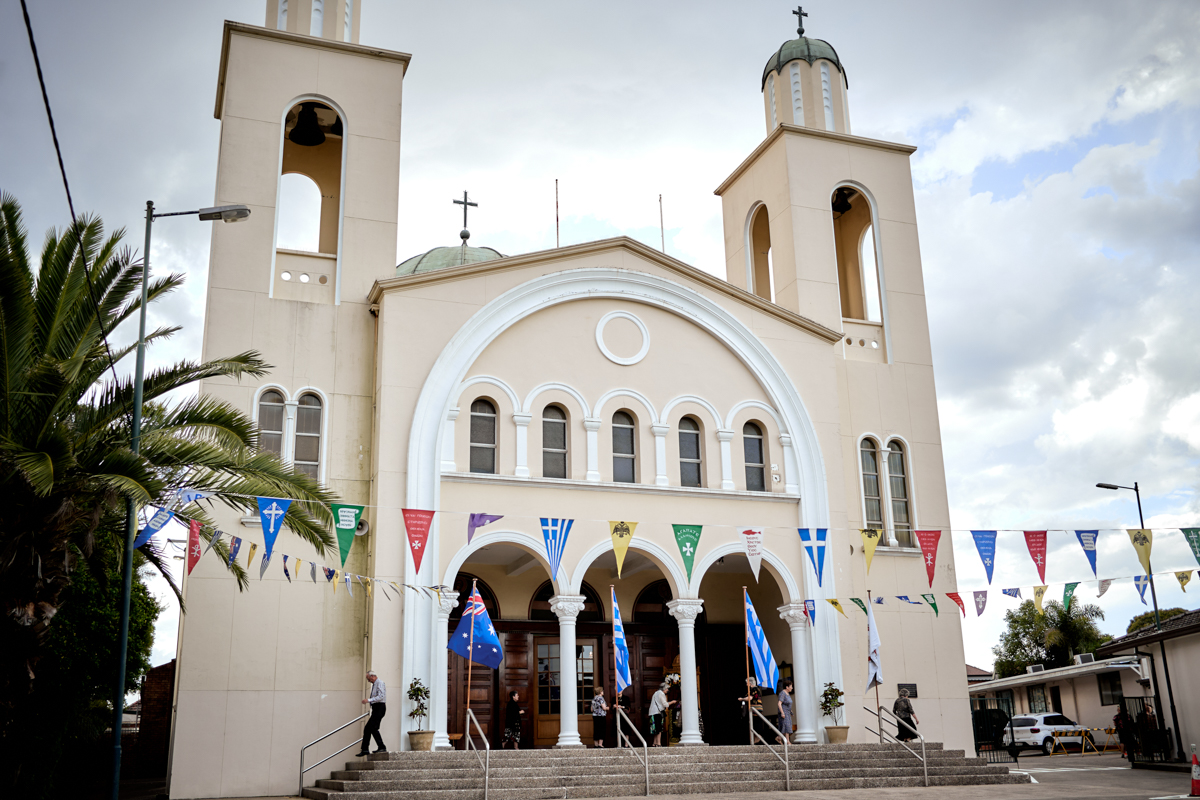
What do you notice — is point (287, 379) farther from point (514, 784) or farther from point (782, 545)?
point (782, 545)

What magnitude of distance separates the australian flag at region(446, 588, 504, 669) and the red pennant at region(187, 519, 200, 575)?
4.28 metres

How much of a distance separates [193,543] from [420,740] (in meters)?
4.71

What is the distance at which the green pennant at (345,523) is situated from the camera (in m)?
16.0

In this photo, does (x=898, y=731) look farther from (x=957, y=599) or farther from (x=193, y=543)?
(x=193, y=543)

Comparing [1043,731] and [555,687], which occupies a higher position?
[555,687]

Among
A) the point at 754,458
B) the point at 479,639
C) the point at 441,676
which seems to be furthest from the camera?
the point at 754,458

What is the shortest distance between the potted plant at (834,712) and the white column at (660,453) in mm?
4927

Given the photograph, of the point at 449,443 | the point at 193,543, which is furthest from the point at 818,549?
the point at 193,543

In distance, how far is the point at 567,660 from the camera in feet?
61.9

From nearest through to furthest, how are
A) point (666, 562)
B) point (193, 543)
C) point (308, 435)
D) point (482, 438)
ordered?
point (193, 543) < point (308, 435) < point (482, 438) < point (666, 562)

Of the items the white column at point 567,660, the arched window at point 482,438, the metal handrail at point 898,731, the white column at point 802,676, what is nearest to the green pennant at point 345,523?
the arched window at point 482,438

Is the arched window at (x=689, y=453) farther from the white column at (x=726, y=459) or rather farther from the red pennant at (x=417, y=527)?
the red pennant at (x=417, y=527)

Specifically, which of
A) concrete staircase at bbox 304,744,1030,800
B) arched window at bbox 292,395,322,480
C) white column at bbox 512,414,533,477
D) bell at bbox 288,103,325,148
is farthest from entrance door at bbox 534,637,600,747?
bell at bbox 288,103,325,148

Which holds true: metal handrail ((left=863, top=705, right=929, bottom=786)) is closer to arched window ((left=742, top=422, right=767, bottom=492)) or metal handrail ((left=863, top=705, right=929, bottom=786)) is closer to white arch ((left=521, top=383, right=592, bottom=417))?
arched window ((left=742, top=422, right=767, bottom=492))
